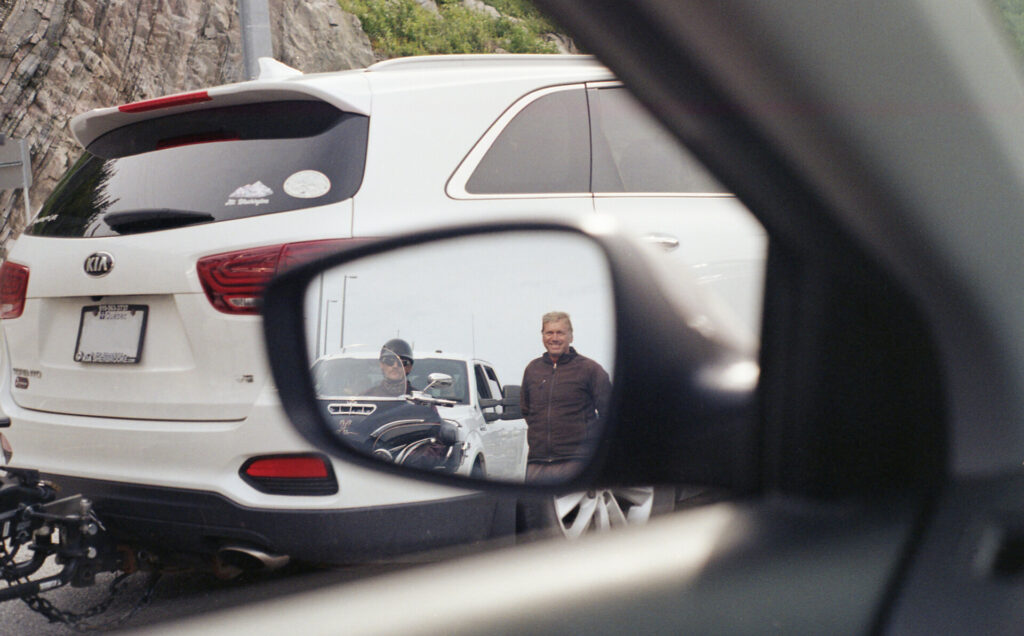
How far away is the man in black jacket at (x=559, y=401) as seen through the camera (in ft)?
3.27

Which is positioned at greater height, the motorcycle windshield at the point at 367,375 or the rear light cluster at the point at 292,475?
the motorcycle windshield at the point at 367,375

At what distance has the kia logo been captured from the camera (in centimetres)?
301

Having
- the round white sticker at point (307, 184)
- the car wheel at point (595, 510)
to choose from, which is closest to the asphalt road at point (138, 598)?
the round white sticker at point (307, 184)

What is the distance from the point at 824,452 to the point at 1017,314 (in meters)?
0.24

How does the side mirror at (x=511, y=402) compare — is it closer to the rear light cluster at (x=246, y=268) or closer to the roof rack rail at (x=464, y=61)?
the rear light cluster at (x=246, y=268)

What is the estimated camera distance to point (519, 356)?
1.08m

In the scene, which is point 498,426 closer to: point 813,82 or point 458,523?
point 813,82

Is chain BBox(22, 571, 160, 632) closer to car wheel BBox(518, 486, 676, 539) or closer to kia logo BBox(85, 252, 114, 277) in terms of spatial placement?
kia logo BBox(85, 252, 114, 277)

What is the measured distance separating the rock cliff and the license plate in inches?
490

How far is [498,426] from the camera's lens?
4.03 feet

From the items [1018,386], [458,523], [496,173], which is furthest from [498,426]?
[496,173]

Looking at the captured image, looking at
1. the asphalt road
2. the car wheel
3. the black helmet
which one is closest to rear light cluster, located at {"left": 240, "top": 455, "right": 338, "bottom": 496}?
the asphalt road

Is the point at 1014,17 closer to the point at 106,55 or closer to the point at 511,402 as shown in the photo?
the point at 511,402

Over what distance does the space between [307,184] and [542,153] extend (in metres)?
0.87
